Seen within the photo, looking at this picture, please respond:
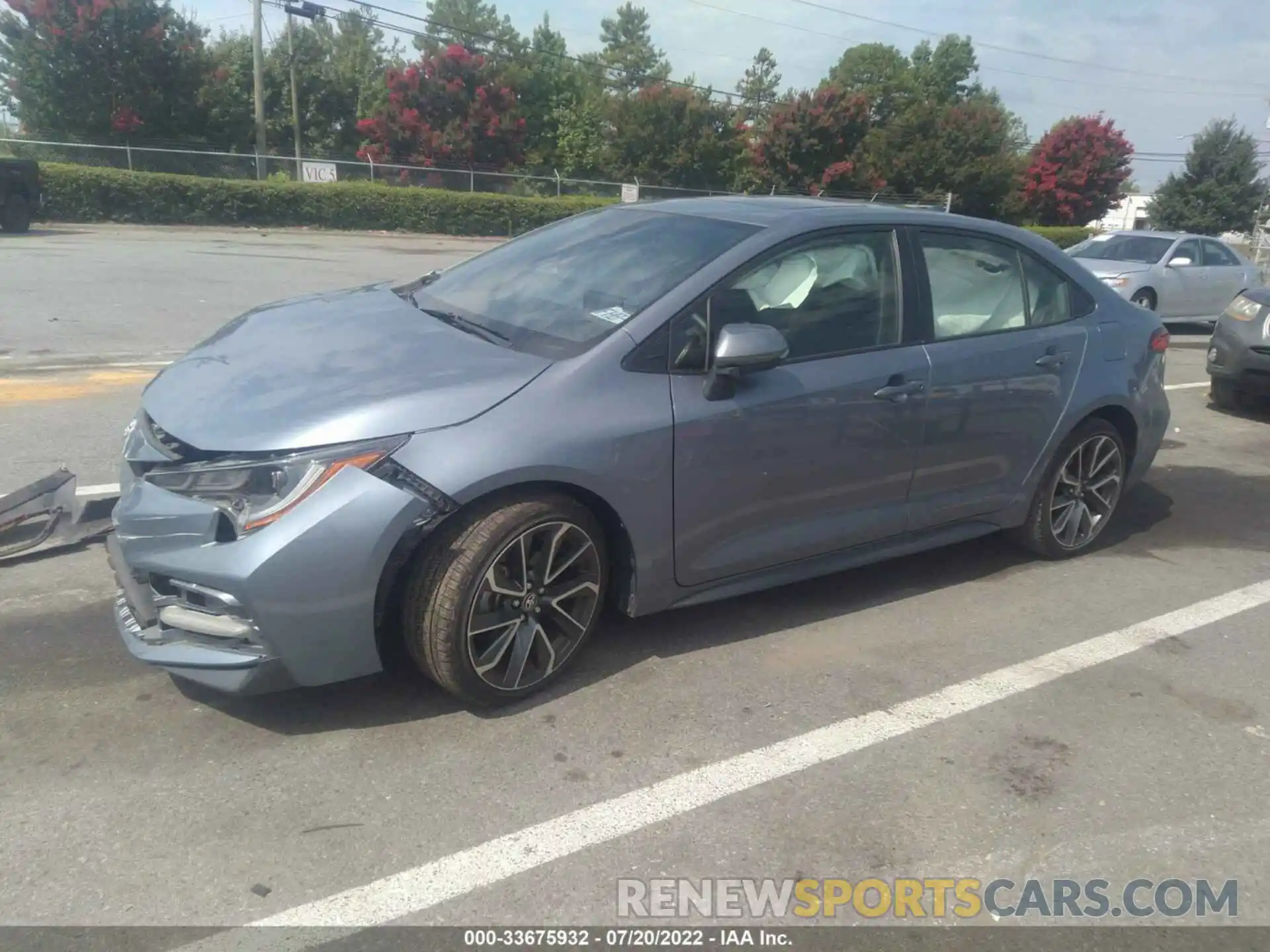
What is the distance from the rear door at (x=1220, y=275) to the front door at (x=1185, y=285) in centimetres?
16

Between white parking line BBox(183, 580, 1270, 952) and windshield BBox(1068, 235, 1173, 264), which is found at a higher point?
windshield BBox(1068, 235, 1173, 264)

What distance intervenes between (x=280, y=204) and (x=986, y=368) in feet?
94.5

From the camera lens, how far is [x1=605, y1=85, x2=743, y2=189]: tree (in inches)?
1779

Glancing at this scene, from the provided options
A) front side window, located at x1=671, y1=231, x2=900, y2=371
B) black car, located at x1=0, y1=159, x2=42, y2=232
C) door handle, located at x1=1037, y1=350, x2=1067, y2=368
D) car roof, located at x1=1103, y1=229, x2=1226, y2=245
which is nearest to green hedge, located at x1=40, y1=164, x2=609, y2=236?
black car, located at x1=0, y1=159, x2=42, y2=232

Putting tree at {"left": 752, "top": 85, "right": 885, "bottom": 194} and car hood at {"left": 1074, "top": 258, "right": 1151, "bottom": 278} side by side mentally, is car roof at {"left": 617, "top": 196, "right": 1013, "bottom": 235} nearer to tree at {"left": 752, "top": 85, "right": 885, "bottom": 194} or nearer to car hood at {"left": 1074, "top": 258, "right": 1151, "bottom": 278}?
car hood at {"left": 1074, "top": 258, "right": 1151, "bottom": 278}

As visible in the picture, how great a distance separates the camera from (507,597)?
3.49m

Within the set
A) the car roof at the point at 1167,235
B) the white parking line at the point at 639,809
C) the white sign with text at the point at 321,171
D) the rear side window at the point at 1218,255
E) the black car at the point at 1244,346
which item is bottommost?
the white parking line at the point at 639,809

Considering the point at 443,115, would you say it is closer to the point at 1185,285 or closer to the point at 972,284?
the point at 1185,285

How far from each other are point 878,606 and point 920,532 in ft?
1.25

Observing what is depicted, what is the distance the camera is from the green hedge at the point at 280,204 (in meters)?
26.6

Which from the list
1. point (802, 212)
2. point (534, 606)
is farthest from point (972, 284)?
point (534, 606)

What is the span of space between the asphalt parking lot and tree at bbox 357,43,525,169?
138 feet

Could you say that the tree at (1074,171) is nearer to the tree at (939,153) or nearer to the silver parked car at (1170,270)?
the tree at (939,153)

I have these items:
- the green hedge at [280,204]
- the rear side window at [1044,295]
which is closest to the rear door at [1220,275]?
the rear side window at [1044,295]
